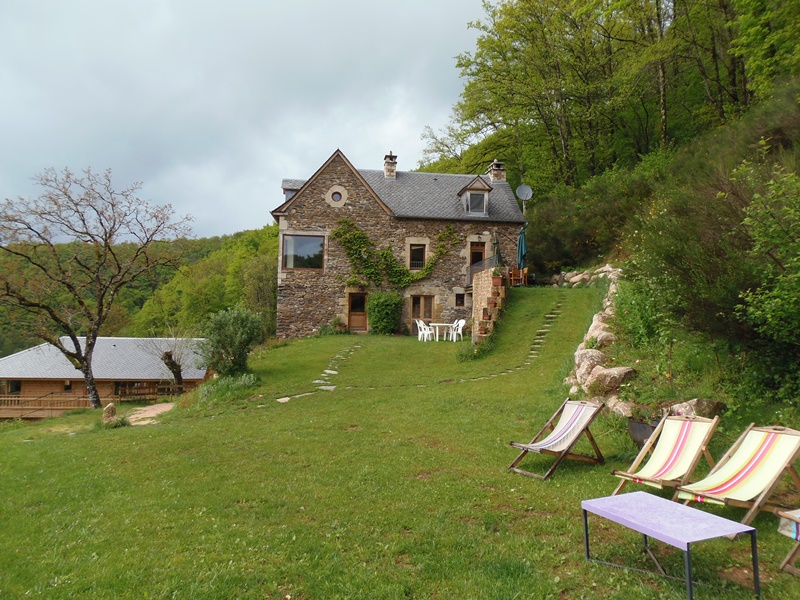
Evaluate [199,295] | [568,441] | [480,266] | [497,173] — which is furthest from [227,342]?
[199,295]

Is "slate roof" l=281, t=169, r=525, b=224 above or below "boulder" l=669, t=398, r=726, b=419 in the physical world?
above

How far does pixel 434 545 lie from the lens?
3.87m

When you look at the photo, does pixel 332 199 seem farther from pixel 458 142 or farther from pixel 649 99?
pixel 649 99

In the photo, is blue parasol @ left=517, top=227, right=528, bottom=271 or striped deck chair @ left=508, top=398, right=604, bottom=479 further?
blue parasol @ left=517, top=227, right=528, bottom=271

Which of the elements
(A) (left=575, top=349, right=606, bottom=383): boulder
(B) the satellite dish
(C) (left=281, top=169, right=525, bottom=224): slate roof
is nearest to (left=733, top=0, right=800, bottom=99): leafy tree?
(C) (left=281, top=169, right=525, bottom=224): slate roof

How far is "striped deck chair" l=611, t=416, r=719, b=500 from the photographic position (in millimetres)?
4234

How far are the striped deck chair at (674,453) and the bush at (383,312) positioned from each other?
17.0 metres

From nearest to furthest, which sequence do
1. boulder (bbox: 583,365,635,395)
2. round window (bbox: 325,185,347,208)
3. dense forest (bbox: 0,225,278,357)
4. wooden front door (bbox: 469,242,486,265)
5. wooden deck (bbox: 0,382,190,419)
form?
1. boulder (bbox: 583,365,635,395)
2. wooden deck (bbox: 0,382,190,419)
3. round window (bbox: 325,185,347,208)
4. wooden front door (bbox: 469,242,486,265)
5. dense forest (bbox: 0,225,278,357)

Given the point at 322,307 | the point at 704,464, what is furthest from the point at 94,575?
the point at 322,307

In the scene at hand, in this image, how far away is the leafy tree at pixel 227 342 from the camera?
13.6m

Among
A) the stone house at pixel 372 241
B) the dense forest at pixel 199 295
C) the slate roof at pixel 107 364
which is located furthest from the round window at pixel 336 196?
the dense forest at pixel 199 295

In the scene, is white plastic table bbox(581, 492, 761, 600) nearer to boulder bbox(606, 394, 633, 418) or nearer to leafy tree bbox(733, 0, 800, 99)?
boulder bbox(606, 394, 633, 418)

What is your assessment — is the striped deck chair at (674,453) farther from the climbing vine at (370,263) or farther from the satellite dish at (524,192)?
the satellite dish at (524,192)

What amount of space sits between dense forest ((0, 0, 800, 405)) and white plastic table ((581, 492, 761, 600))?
2649 mm
